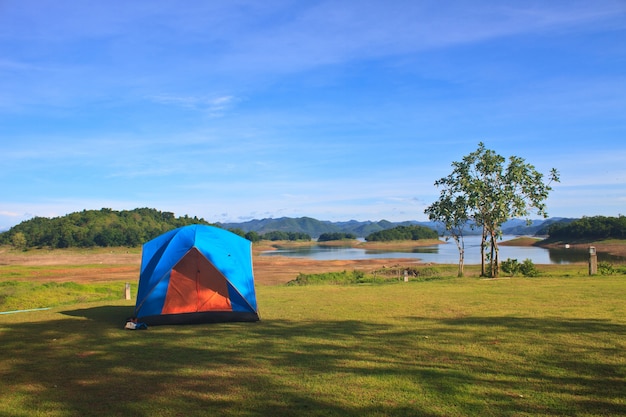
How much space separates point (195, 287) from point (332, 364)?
638cm

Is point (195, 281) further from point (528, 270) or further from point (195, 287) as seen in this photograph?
point (528, 270)

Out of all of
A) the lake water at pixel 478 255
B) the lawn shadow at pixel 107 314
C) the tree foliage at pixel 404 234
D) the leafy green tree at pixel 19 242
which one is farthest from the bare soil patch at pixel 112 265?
the tree foliage at pixel 404 234

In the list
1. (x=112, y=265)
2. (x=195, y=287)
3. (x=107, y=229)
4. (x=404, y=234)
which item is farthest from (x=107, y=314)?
(x=404, y=234)

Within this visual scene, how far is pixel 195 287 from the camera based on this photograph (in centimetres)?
1313

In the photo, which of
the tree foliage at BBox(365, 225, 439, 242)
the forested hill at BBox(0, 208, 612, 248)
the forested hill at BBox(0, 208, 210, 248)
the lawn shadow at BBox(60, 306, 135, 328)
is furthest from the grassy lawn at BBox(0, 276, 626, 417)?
the tree foliage at BBox(365, 225, 439, 242)

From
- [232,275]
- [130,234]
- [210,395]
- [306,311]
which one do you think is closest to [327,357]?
[210,395]

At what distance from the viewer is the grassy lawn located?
588 cm

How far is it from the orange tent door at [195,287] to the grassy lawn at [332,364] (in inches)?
42.3

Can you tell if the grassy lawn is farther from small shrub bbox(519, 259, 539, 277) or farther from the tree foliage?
the tree foliage

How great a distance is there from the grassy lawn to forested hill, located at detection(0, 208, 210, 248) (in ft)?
306

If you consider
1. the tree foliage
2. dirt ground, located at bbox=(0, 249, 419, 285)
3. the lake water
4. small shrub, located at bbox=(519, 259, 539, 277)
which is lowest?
dirt ground, located at bbox=(0, 249, 419, 285)

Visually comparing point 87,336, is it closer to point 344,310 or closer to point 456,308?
point 344,310

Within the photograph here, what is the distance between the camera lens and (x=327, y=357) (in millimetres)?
8266

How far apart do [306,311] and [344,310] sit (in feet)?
3.62
